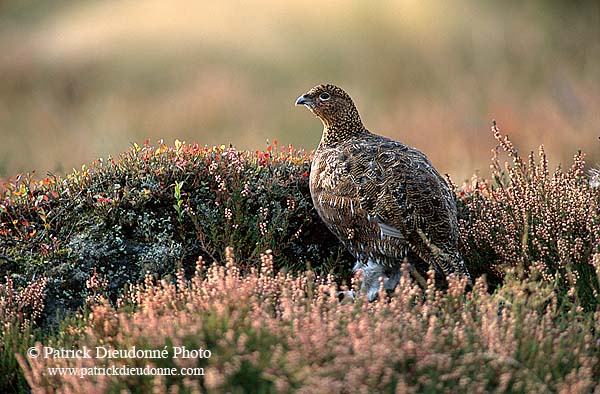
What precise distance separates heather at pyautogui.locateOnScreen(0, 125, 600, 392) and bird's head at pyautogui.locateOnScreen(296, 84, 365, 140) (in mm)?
423

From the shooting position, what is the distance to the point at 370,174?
436 cm

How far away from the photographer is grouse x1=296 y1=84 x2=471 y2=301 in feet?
13.5

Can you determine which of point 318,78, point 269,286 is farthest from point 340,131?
point 318,78

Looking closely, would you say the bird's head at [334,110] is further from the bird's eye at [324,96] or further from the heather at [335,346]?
the heather at [335,346]

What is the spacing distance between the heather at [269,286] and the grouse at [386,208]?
0.81ft

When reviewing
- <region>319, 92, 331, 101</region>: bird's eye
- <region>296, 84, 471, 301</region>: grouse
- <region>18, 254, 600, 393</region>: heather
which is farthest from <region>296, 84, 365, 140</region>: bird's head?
<region>18, 254, 600, 393</region>: heather

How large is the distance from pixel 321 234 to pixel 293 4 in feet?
34.8

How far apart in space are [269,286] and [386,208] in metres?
1.05

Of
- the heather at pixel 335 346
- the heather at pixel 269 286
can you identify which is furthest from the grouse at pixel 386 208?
the heather at pixel 335 346

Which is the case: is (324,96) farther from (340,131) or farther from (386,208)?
(386,208)

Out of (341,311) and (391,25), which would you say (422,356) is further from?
(391,25)

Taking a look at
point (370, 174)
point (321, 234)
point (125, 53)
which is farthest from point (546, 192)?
point (125, 53)

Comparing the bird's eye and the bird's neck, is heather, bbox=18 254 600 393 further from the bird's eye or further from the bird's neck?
the bird's eye

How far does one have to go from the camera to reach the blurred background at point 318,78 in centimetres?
821
